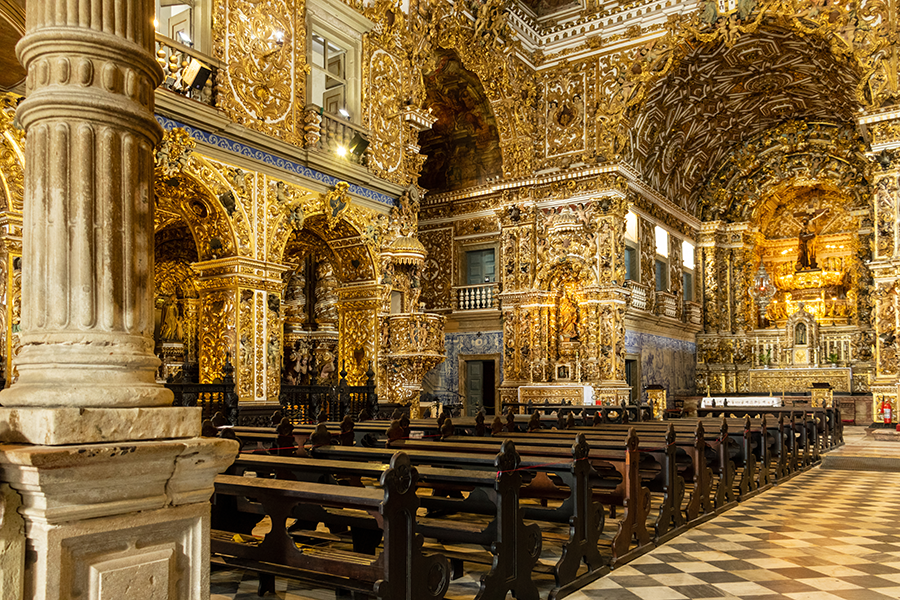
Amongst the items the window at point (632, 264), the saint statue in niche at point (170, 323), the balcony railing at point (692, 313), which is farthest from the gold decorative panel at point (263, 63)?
the balcony railing at point (692, 313)

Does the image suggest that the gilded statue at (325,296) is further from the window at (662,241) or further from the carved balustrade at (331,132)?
the window at (662,241)

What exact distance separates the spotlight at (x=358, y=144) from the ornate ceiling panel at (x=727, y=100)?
10.1 metres

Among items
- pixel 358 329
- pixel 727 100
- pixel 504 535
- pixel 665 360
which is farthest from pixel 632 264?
pixel 504 535

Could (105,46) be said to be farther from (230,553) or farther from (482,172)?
(482,172)

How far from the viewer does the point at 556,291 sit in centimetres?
2105

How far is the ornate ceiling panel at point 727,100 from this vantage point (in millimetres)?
21062

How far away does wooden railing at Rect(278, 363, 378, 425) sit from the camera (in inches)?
535

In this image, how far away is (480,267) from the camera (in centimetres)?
A: 2314

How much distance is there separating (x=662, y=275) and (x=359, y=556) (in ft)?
71.0

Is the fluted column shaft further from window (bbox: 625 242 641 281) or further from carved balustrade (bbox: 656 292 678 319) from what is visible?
carved balustrade (bbox: 656 292 678 319)

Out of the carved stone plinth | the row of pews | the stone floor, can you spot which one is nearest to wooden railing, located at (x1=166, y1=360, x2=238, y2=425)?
the row of pews

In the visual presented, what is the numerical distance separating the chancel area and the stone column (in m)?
0.01

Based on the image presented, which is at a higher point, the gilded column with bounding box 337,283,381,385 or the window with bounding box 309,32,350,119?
the window with bounding box 309,32,350,119

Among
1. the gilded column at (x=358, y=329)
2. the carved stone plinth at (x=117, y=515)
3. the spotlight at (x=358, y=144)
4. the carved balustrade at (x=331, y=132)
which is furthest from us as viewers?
the gilded column at (x=358, y=329)
